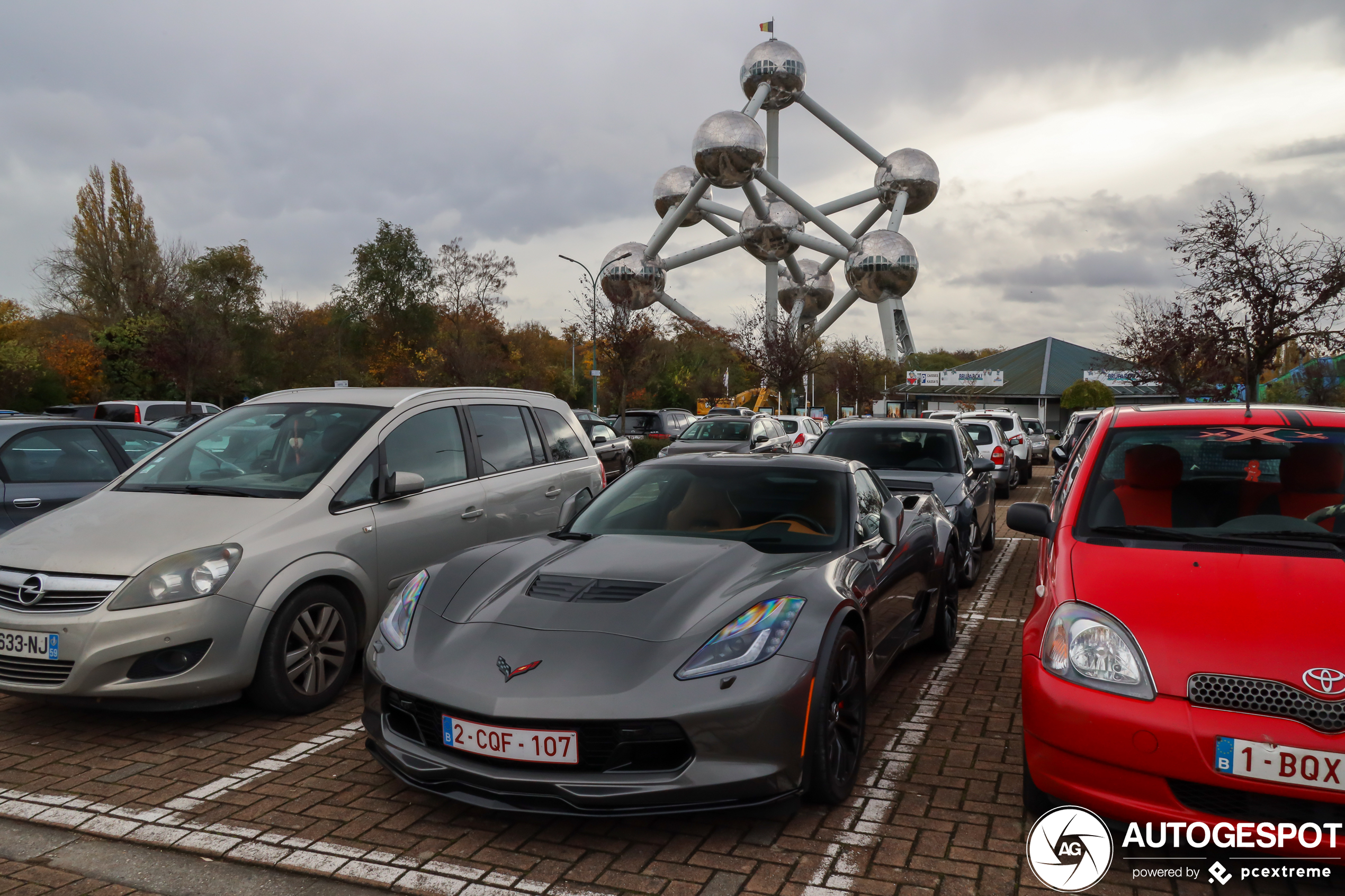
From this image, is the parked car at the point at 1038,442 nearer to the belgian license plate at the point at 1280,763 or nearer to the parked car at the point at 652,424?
the parked car at the point at 652,424

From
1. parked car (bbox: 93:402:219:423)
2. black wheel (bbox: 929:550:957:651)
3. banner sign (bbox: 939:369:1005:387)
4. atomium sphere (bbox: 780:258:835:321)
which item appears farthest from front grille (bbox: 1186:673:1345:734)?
banner sign (bbox: 939:369:1005:387)

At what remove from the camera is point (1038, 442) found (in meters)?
30.5

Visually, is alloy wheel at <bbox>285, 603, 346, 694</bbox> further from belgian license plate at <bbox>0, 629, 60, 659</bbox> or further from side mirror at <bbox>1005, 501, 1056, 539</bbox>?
side mirror at <bbox>1005, 501, 1056, 539</bbox>

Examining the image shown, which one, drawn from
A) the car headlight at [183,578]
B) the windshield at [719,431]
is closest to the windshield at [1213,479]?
the car headlight at [183,578]

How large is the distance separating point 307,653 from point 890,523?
3122 millimetres

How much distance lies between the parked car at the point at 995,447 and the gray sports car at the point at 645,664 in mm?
12308

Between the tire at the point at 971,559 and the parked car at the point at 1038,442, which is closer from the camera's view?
the tire at the point at 971,559

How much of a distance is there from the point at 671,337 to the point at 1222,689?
227ft

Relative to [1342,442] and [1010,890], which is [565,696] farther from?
[1342,442]

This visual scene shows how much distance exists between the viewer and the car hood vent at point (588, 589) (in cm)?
382

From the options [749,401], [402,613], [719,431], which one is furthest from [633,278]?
[402,613]

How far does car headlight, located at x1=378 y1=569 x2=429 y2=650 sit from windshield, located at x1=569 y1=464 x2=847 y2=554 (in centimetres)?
96

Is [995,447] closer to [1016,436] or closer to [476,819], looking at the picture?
[1016,436]

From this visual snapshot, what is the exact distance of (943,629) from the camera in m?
6.31
